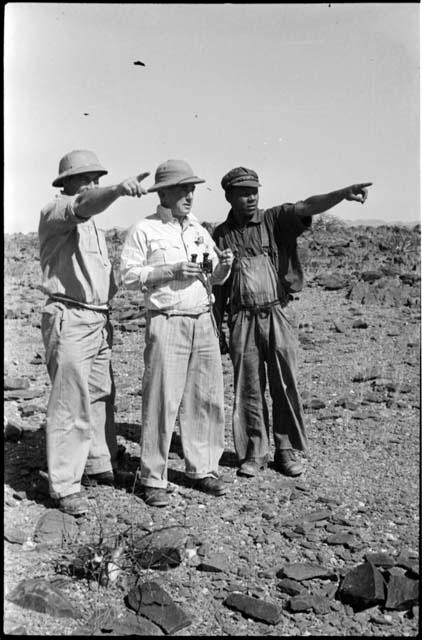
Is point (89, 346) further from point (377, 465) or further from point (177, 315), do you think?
point (377, 465)

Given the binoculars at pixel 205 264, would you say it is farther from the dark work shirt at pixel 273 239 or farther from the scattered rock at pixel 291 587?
the scattered rock at pixel 291 587

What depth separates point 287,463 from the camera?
5.02 meters

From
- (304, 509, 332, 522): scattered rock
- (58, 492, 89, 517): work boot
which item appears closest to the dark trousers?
(304, 509, 332, 522): scattered rock

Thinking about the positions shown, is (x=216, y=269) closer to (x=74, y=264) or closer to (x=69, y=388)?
(x=74, y=264)

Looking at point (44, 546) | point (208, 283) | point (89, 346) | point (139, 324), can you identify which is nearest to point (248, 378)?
point (208, 283)

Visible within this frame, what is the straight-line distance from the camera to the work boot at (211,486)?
15.3 ft

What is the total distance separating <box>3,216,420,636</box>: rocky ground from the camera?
135 inches

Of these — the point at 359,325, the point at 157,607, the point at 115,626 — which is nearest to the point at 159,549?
the point at 157,607

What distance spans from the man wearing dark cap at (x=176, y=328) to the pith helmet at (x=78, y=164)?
13.7 inches

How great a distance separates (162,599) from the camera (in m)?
3.49

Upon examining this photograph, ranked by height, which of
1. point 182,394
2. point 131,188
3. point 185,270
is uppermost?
point 131,188

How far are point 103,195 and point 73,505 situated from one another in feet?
5.74

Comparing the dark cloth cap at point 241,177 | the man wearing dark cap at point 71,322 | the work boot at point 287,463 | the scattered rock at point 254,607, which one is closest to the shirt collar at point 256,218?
the dark cloth cap at point 241,177

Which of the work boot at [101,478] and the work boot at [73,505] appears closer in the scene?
the work boot at [73,505]
